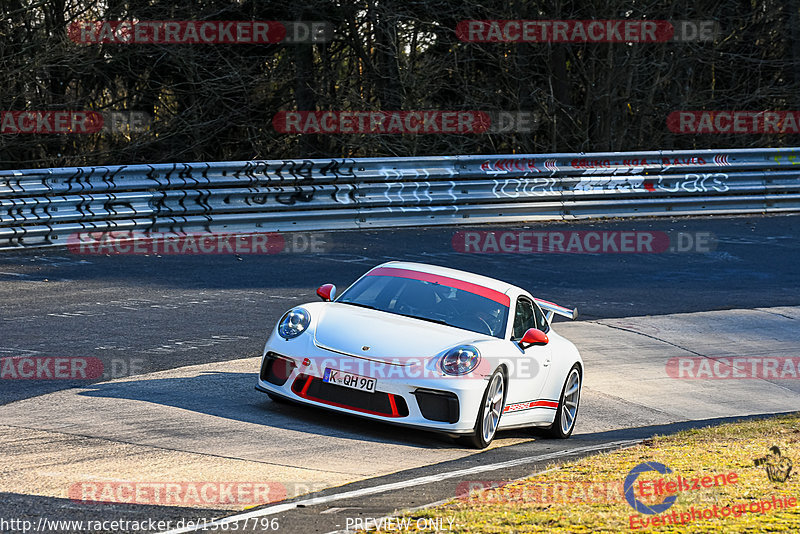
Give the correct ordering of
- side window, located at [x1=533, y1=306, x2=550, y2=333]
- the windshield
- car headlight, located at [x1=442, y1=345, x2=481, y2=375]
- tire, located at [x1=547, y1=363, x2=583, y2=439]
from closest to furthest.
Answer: car headlight, located at [x1=442, y1=345, x2=481, y2=375], the windshield, tire, located at [x1=547, y1=363, x2=583, y2=439], side window, located at [x1=533, y1=306, x2=550, y2=333]

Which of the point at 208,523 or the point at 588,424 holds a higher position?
the point at 208,523

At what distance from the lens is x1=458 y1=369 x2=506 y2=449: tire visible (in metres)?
8.05

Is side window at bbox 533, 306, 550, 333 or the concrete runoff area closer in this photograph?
Answer: the concrete runoff area

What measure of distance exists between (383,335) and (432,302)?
2.90ft

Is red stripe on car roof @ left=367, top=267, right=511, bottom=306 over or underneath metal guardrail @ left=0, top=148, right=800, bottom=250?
underneath

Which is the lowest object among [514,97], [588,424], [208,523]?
[588,424]

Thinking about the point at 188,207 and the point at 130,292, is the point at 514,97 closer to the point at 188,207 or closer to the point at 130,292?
the point at 188,207

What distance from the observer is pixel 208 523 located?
17.5 ft

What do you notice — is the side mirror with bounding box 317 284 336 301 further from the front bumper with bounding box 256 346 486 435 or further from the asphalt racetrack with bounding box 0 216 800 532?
the front bumper with bounding box 256 346 486 435

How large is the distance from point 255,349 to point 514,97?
16.3 meters

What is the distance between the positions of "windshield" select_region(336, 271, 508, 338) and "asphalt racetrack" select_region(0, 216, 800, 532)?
0.96 metres

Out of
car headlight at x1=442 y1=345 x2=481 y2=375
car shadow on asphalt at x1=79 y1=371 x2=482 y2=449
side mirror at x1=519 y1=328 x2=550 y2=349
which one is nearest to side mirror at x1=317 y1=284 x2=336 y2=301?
car shadow on asphalt at x1=79 y1=371 x2=482 y2=449

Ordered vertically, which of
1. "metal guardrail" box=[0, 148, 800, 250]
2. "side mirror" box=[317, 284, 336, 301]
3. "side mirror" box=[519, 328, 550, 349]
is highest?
"metal guardrail" box=[0, 148, 800, 250]

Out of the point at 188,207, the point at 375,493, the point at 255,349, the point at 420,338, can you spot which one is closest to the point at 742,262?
the point at 188,207
